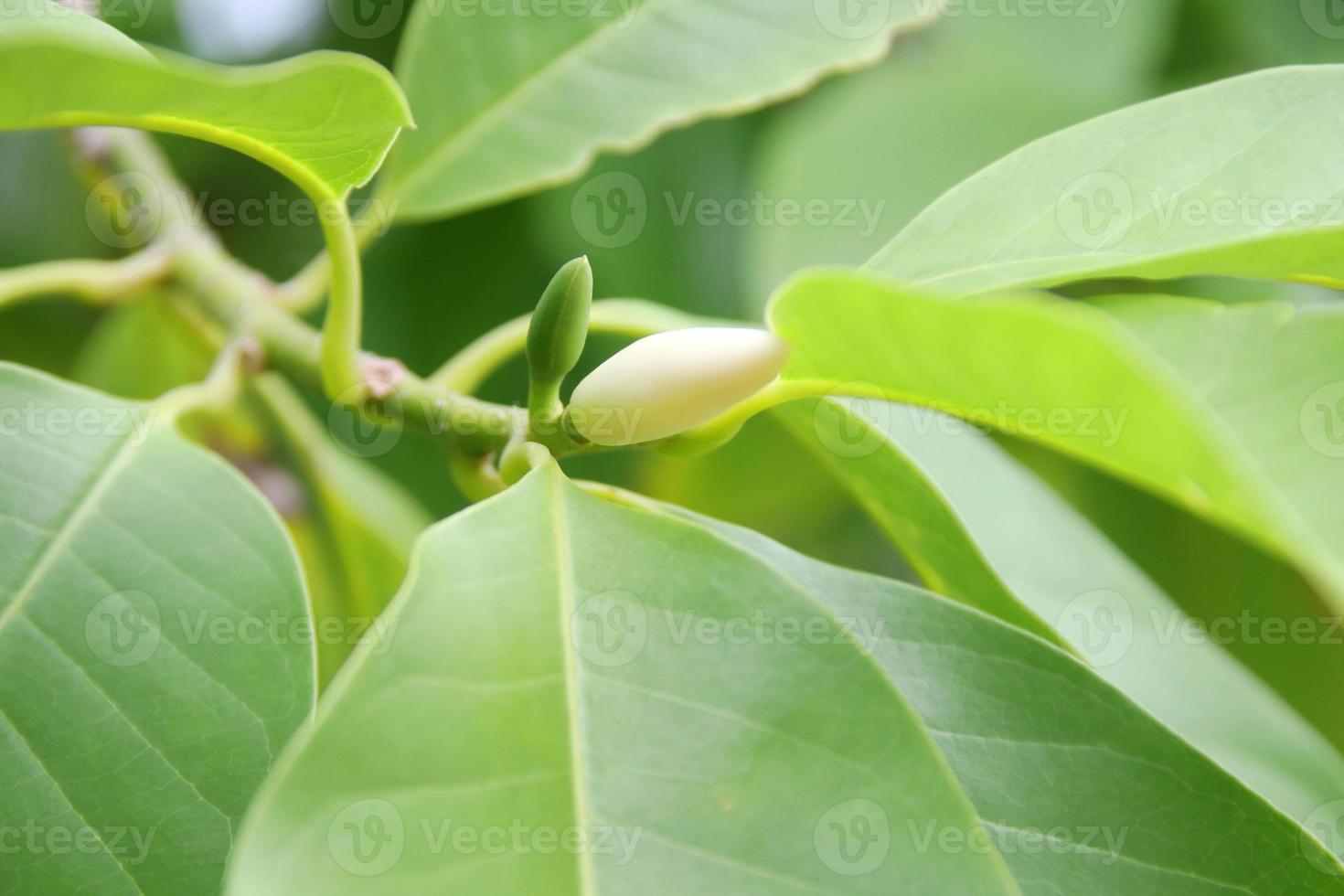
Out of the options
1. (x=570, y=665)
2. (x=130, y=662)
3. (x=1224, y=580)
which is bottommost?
(x=130, y=662)

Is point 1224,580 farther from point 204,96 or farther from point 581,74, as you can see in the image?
point 204,96

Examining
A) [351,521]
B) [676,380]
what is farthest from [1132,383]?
[351,521]

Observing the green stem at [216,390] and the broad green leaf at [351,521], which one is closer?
the green stem at [216,390]

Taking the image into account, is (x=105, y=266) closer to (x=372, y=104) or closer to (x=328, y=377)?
(x=328, y=377)

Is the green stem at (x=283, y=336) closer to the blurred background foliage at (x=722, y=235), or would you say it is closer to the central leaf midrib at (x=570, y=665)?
the central leaf midrib at (x=570, y=665)

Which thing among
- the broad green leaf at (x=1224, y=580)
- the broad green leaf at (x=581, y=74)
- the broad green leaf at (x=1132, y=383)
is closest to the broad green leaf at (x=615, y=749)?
the broad green leaf at (x=1132, y=383)
